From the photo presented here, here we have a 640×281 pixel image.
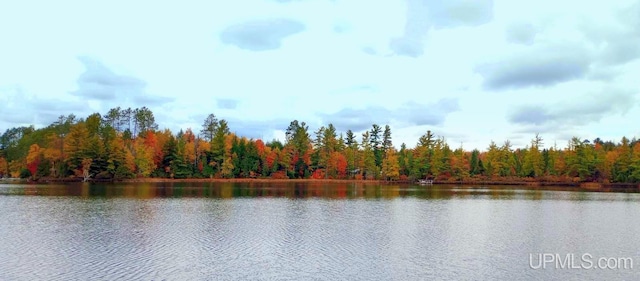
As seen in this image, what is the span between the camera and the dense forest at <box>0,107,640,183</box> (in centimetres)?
9219

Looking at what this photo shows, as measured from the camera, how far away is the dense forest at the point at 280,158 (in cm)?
9219

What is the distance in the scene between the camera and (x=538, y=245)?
79.7ft

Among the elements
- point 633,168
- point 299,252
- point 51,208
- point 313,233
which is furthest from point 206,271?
point 633,168

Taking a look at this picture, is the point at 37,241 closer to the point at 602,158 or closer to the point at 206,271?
the point at 206,271

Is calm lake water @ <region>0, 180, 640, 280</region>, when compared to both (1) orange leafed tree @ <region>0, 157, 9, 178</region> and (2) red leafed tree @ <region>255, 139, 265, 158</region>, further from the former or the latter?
(1) orange leafed tree @ <region>0, 157, 9, 178</region>

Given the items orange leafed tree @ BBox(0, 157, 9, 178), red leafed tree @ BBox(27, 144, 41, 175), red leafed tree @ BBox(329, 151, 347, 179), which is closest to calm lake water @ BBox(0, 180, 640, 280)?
red leafed tree @ BBox(27, 144, 41, 175)

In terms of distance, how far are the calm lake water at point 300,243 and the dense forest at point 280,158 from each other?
5622 cm

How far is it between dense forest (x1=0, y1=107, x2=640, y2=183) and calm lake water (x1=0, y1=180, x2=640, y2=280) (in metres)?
56.2

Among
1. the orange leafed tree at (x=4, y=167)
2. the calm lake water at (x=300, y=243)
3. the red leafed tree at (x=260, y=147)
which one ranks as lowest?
the calm lake water at (x=300, y=243)

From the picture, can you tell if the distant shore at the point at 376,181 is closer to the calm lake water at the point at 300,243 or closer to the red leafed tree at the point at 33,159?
the red leafed tree at the point at 33,159

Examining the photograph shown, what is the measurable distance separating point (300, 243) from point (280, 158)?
3365 inches

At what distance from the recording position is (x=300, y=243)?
78.2 feet

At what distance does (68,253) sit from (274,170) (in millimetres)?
88289

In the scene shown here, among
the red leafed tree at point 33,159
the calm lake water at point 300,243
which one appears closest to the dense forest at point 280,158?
the red leafed tree at point 33,159
